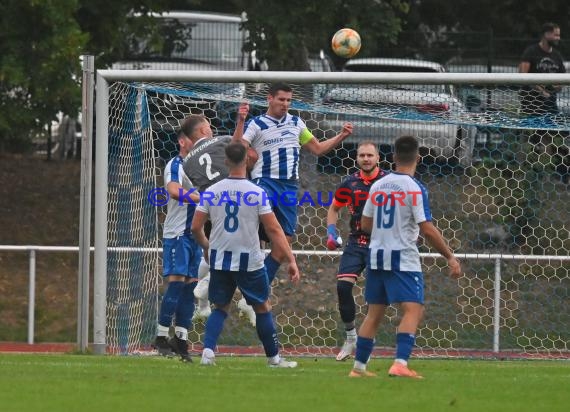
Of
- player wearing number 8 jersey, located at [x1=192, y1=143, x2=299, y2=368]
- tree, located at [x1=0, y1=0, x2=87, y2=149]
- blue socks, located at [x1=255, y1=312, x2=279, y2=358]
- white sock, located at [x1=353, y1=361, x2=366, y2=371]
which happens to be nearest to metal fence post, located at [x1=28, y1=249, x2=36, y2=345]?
tree, located at [x1=0, y1=0, x2=87, y2=149]

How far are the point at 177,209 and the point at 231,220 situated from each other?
176 centimetres

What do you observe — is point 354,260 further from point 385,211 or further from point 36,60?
point 36,60

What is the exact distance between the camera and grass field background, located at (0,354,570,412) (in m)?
7.97

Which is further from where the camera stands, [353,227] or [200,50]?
[200,50]

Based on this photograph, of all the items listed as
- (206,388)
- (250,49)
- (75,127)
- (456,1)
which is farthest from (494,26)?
→ (206,388)

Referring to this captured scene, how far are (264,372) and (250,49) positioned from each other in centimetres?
924

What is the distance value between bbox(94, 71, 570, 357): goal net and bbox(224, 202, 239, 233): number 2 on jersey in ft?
9.00

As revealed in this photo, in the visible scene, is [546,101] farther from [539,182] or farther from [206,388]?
[206,388]

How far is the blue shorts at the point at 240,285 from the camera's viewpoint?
10.0 m

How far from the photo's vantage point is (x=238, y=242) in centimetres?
Answer: 995

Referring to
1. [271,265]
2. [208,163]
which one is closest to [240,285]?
[271,265]

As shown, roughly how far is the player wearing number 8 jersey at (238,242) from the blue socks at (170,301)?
1.55 metres

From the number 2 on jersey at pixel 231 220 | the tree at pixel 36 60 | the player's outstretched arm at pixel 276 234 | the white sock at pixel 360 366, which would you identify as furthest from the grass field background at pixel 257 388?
the tree at pixel 36 60

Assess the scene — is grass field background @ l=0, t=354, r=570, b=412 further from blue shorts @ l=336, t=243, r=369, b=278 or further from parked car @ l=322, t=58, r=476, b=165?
parked car @ l=322, t=58, r=476, b=165
